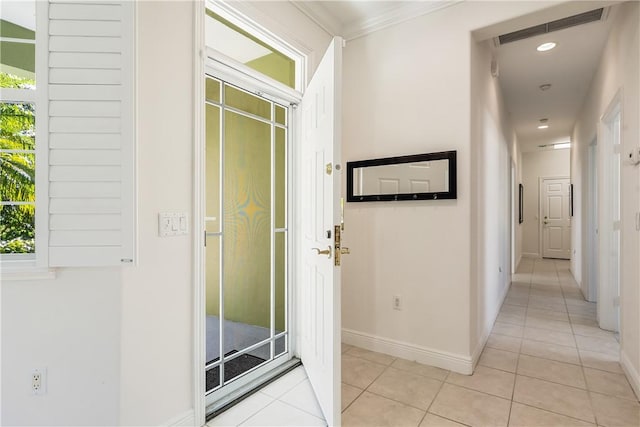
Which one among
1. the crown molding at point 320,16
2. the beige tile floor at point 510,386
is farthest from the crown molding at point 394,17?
the beige tile floor at point 510,386

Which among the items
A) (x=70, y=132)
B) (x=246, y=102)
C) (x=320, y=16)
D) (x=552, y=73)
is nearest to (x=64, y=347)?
(x=70, y=132)

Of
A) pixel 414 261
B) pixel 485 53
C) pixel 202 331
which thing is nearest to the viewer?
pixel 202 331

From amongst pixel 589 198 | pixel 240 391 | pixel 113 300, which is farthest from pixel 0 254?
pixel 589 198

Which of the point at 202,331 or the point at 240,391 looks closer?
the point at 202,331

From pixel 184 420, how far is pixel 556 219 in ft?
31.1

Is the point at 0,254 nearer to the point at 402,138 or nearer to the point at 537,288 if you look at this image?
the point at 402,138

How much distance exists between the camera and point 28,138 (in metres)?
1.44

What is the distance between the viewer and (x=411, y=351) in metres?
2.61

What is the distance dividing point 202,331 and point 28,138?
120 centimetres

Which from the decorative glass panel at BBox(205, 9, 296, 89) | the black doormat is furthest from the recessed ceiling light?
the black doormat

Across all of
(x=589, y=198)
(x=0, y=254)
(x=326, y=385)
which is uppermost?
(x=589, y=198)

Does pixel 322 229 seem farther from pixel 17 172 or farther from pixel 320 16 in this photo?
pixel 320 16

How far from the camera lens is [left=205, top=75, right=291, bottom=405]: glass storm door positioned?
207 cm

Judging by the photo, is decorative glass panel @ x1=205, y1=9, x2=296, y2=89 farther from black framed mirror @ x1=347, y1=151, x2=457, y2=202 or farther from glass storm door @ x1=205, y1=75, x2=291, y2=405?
black framed mirror @ x1=347, y1=151, x2=457, y2=202
